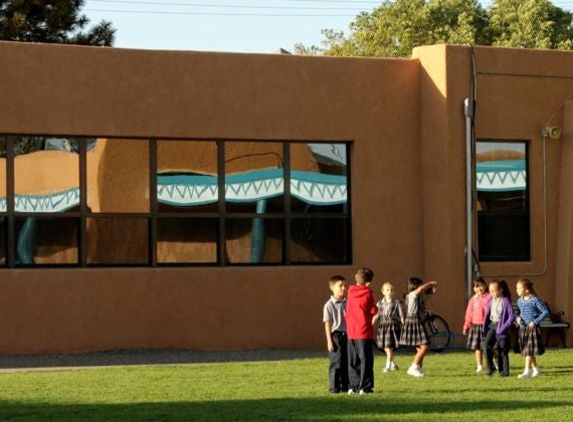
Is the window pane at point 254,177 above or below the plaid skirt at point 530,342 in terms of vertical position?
above

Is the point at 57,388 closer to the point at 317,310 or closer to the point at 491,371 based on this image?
the point at 491,371

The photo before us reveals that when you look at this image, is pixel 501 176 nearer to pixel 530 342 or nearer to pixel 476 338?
pixel 476 338

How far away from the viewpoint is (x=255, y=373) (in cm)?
1998

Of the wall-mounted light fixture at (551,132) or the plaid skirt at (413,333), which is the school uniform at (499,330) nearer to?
the plaid skirt at (413,333)

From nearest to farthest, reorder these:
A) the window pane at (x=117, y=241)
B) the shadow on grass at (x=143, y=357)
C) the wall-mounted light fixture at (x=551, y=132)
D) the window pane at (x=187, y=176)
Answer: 1. the shadow on grass at (x=143, y=357)
2. the window pane at (x=117, y=241)
3. the window pane at (x=187, y=176)
4. the wall-mounted light fixture at (x=551, y=132)

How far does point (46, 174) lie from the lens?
23.6 m

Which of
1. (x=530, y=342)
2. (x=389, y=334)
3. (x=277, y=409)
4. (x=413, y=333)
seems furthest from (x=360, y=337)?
(x=389, y=334)

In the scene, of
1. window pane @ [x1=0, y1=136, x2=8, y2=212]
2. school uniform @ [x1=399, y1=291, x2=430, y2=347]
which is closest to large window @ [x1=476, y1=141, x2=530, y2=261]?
school uniform @ [x1=399, y1=291, x2=430, y2=347]

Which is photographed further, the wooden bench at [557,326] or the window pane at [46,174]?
the wooden bench at [557,326]

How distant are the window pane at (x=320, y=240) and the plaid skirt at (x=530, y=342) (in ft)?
19.2

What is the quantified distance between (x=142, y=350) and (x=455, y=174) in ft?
20.3

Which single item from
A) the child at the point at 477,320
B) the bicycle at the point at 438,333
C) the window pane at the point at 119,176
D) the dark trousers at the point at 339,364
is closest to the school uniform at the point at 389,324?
the child at the point at 477,320

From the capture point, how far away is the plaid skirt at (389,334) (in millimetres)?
21078

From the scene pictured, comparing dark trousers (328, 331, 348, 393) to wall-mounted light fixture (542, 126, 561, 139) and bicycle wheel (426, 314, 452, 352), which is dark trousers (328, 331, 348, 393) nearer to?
bicycle wheel (426, 314, 452, 352)
